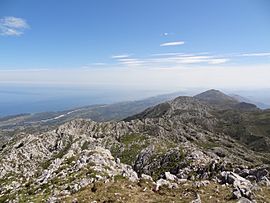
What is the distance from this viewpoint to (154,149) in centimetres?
14850

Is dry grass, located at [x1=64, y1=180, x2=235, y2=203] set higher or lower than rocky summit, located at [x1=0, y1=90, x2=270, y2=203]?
higher

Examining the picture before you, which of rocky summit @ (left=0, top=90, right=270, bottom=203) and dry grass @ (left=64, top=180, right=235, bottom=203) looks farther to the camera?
rocky summit @ (left=0, top=90, right=270, bottom=203)

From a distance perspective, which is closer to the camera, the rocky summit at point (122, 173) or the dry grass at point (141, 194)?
the dry grass at point (141, 194)

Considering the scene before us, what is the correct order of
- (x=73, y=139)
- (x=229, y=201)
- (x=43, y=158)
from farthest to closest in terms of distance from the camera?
(x=73, y=139) → (x=43, y=158) → (x=229, y=201)

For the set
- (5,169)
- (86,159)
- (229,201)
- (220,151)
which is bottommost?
(220,151)

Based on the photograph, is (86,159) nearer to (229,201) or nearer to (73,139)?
(229,201)

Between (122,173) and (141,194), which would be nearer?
(141,194)

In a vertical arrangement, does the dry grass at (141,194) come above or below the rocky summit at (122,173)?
above

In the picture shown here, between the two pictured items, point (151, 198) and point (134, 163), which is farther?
point (134, 163)

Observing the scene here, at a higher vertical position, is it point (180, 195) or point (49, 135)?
point (180, 195)

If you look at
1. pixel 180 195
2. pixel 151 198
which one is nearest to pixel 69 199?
pixel 151 198

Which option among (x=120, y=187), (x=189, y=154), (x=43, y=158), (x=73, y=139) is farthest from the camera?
(x=73, y=139)

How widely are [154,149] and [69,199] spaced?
11919 centimetres

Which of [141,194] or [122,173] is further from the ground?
[141,194]
